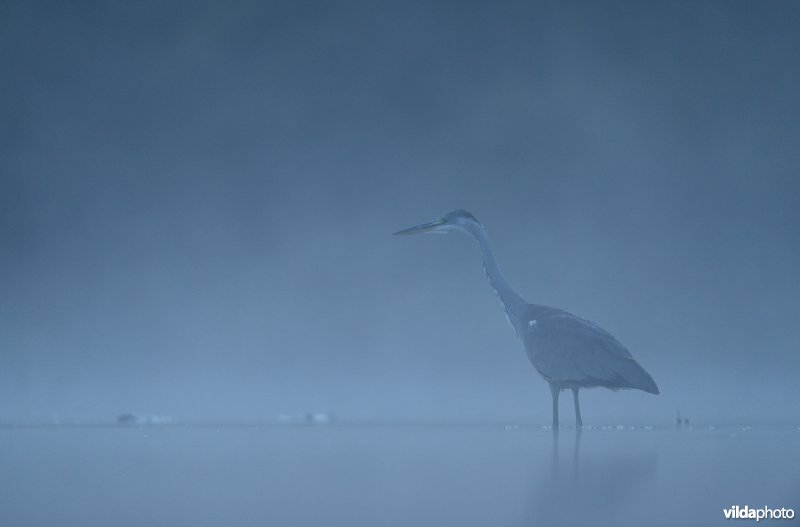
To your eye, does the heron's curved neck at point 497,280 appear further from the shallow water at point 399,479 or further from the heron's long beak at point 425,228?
the shallow water at point 399,479

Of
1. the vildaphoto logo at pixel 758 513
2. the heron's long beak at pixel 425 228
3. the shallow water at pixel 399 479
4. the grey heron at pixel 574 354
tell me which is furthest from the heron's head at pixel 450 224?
the vildaphoto logo at pixel 758 513

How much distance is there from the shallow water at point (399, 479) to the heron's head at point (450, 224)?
5.39 ft

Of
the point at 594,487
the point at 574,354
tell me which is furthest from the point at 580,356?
the point at 594,487

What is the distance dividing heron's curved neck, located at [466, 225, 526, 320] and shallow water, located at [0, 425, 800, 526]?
107cm

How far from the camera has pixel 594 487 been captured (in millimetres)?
1854

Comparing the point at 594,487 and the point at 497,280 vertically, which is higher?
the point at 497,280

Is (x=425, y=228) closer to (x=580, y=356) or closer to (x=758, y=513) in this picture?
(x=580, y=356)

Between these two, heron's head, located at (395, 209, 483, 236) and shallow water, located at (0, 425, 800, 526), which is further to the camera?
heron's head, located at (395, 209, 483, 236)

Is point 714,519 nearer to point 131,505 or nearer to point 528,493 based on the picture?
point 528,493

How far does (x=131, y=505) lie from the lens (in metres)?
1.71

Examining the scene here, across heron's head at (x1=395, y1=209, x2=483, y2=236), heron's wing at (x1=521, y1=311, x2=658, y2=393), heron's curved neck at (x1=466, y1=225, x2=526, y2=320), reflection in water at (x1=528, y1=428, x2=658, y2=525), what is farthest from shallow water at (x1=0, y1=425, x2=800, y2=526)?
heron's head at (x1=395, y1=209, x2=483, y2=236)

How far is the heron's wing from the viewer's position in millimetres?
4031

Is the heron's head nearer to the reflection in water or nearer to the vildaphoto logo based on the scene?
the reflection in water

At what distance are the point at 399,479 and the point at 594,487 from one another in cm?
48
